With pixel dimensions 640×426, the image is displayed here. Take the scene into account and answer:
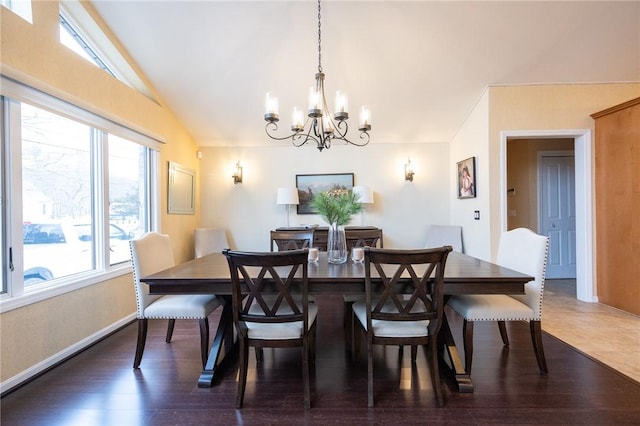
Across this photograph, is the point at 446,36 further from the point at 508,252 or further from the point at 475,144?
the point at 508,252

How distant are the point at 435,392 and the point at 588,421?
773mm

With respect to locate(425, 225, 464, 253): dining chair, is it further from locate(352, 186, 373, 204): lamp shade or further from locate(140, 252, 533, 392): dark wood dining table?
locate(140, 252, 533, 392): dark wood dining table

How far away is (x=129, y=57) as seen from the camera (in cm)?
318

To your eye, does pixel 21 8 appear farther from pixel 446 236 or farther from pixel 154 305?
pixel 446 236

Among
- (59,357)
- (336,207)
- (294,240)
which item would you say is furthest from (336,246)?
(59,357)

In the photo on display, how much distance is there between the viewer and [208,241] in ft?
14.6

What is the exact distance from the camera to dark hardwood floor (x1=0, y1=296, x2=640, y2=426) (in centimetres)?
164

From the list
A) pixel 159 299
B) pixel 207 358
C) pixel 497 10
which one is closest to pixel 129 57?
pixel 159 299

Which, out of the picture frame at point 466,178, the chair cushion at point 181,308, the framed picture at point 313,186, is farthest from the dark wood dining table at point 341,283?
the framed picture at point 313,186

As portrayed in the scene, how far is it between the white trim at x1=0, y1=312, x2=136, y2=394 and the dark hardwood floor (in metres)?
0.06

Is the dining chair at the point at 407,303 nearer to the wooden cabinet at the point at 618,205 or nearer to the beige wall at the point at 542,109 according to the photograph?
the beige wall at the point at 542,109

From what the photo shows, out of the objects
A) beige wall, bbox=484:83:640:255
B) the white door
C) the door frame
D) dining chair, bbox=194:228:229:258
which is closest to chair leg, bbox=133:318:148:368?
dining chair, bbox=194:228:229:258

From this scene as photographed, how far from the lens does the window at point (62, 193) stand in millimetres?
1977

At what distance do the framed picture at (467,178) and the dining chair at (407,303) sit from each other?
2.58 meters
